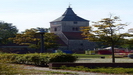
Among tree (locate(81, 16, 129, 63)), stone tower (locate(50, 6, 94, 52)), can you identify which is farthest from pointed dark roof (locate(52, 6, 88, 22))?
tree (locate(81, 16, 129, 63))

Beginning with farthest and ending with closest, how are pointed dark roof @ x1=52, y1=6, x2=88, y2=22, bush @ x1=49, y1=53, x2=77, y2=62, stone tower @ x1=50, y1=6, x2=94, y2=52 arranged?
pointed dark roof @ x1=52, y1=6, x2=88, y2=22 → stone tower @ x1=50, y1=6, x2=94, y2=52 → bush @ x1=49, y1=53, x2=77, y2=62

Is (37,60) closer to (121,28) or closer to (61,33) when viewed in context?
(121,28)

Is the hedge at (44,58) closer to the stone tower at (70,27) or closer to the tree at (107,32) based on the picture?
the tree at (107,32)

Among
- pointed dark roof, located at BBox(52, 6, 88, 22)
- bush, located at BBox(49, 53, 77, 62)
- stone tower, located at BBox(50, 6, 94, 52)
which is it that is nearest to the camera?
bush, located at BBox(49, 53, 77, 62)

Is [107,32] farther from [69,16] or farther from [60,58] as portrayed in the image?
[69,16]

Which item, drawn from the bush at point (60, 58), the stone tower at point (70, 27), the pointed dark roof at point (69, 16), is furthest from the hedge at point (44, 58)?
the pointed dark roof at point (69, 16)

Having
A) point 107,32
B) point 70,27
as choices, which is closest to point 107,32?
point 107,32

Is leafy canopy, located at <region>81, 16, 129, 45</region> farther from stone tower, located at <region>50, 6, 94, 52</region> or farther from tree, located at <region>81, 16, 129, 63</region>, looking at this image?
stone tower, located at <region>50, 6, 94, 52</region>

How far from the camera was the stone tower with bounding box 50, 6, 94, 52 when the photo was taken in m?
98.2

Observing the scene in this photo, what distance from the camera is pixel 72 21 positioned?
105875 millimetres

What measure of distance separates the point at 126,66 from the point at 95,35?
6.67 metres

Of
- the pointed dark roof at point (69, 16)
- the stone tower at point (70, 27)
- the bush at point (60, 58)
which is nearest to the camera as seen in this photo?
the bush at point (60, 58)

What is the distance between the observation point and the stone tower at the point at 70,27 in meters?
98.2

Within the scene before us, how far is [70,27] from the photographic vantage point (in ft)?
348
